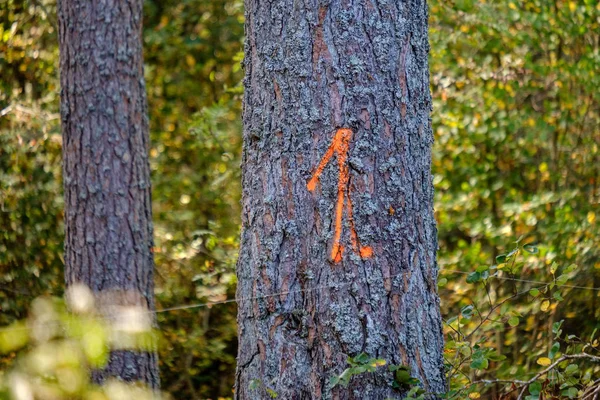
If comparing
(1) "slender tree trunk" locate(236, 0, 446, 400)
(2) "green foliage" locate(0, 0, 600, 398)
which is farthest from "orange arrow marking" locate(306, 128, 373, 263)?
(2) "green foliage" locate(0, 0, 600, 398)

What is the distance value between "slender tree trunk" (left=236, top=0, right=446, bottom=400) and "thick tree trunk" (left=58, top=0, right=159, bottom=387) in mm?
2179

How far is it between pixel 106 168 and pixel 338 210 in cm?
240

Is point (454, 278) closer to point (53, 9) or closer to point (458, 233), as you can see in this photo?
point (458, 233)

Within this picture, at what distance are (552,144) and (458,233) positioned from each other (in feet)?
3.34

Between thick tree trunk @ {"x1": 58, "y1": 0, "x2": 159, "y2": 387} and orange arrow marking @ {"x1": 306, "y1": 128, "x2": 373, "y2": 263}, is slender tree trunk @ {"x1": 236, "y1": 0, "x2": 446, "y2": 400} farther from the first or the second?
thick tree trunk @ {"x1": 58, "y1": 0, "x2": 159, "y2": 387}

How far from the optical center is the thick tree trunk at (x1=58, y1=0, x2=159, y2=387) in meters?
3.82

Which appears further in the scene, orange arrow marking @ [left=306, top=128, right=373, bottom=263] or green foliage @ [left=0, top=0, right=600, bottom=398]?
green foliage @ [left=0, top=0, right=600, bottom=398]

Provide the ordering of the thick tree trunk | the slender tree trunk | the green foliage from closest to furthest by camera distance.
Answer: the slender tree trunk, the thick tree trunk, the green foliage

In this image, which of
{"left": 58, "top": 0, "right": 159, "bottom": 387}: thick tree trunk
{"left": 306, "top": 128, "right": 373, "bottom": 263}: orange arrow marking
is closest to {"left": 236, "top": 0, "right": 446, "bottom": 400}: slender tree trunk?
{"left": 306, "top": 128, "right": 373, "bottom": 263}: orange arrow marking

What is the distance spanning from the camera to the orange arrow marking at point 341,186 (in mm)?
1737

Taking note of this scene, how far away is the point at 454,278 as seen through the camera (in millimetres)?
5117

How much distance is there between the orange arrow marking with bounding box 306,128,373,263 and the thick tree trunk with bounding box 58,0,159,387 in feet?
7.66

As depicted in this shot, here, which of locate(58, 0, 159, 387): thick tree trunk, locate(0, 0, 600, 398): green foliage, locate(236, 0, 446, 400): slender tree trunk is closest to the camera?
locate(236, 0, 446, 400): slender tree trunk

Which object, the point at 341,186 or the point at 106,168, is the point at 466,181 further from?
the point at 341,186
